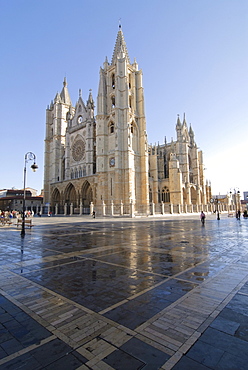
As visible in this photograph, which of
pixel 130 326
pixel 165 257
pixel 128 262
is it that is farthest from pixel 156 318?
pixel 165 257

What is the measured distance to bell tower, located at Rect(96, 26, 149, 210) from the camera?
36125 mm

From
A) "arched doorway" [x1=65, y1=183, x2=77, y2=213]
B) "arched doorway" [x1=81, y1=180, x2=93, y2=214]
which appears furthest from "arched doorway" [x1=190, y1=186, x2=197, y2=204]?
"arched doorway" [x1=65, y1=183, x2=77, y2=213]

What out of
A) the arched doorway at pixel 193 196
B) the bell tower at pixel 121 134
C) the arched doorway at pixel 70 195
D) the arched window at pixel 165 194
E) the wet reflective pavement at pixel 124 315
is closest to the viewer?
the wet reflective pavement at pixel 124 315

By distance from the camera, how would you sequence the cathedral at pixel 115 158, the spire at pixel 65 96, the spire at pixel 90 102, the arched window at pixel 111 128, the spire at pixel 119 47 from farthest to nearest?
the spire at pixel 65 96, the spire at pixel 90 102, the spire at pixel 119 47, the arched window at pixel 111 128, the cathedral at pixel 115 158

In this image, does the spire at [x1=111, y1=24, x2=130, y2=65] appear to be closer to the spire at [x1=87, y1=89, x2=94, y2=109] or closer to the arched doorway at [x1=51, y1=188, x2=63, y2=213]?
the spire at [x1=87, y1=89, x2=94, y2=109]

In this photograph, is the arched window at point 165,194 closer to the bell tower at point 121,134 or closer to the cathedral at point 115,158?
the cathedral at point 115,158

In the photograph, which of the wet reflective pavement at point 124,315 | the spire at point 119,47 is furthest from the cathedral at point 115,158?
the wet reflective pavement at point 124,315

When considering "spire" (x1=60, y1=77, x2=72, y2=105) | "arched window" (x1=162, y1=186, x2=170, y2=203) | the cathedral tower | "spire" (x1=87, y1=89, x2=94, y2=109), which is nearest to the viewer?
"spire" (x1=87, y1=89, x2=94, y2=109)

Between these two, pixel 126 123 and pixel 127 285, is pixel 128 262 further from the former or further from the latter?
pixel 126 123

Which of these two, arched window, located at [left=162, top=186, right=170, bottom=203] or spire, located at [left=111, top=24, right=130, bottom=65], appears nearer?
spire, located at [left=111, top=24, right=130, bottom=65]

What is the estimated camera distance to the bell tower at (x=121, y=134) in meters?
36.1

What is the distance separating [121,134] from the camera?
37125 millimetres

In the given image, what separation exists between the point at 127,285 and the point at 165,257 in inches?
103

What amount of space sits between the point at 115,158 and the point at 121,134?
481cm
